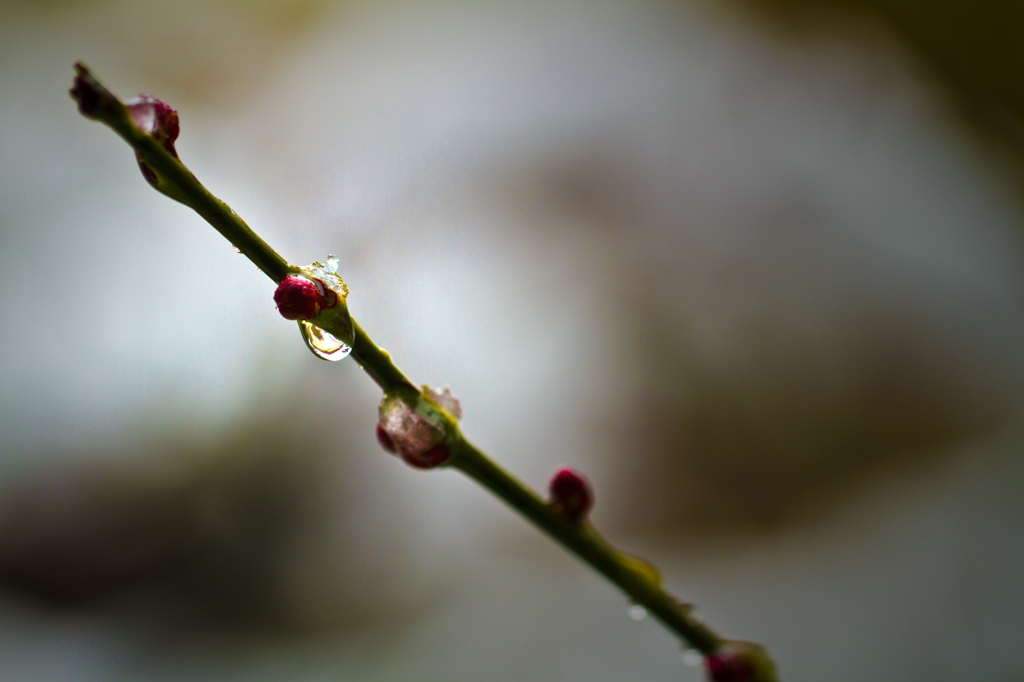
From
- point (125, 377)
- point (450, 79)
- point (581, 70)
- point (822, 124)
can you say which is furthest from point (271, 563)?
point (822, 124)

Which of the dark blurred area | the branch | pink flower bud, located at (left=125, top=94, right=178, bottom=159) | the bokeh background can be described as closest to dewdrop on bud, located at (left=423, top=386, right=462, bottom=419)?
the branch

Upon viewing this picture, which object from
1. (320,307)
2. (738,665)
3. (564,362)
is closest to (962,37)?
(564,362)

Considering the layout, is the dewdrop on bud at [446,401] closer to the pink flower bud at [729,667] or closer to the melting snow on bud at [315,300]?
the melting snow on bud at [315,300]

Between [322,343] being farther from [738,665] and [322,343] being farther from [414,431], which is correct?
[738,665]

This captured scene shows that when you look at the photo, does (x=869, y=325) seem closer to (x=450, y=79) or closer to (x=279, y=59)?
(x=450, y=79)

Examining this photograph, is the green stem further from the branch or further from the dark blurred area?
the dark blurred area

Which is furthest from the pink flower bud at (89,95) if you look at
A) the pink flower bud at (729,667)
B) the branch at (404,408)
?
the pink flower bud at (729,667)
